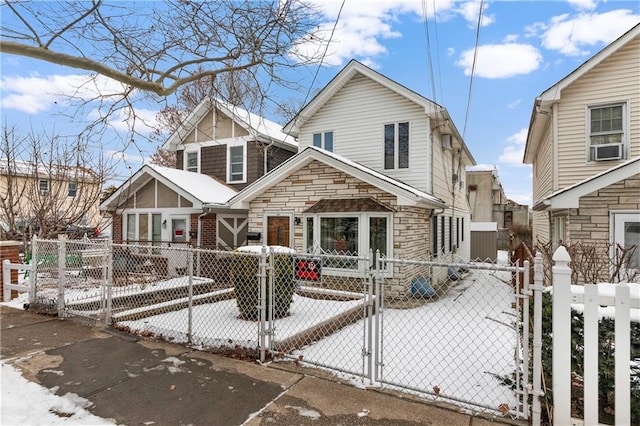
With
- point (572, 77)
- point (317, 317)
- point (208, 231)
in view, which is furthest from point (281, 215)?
point (572, 77)

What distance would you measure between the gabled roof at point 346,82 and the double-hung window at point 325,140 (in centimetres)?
85

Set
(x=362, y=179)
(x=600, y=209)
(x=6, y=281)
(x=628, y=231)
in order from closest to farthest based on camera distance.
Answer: (x=6, y=281)
(x=628, y=231)
(x=600, y=209)
(x=362, y=179)

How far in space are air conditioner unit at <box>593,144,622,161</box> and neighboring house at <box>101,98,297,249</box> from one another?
9334mm

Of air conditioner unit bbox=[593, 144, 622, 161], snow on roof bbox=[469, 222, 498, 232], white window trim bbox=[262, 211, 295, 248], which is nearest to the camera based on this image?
air conditioner unit bbox=[593, 144, 622, 161]

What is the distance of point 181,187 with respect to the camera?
12.4 meters

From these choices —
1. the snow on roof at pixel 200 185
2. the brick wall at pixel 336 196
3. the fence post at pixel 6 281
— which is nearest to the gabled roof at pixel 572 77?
the brick wall at pixel 336 196

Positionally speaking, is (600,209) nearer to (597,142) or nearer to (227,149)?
(597,142)

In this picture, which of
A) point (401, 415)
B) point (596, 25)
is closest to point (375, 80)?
point (596, 25)

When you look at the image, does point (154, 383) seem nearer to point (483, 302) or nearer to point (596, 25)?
point (483, 302)

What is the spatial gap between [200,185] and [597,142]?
42.4ft

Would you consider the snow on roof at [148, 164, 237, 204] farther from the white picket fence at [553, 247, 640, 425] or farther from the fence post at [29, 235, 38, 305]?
the white picket fence at [553, 247, 640, 425]

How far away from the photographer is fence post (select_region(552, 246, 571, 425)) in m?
2.81

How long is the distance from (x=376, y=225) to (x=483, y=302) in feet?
11.7

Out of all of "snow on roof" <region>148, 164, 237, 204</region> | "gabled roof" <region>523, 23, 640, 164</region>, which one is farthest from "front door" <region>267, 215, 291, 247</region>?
"gabled roof" <region>523, 23, 640, 164</region>
